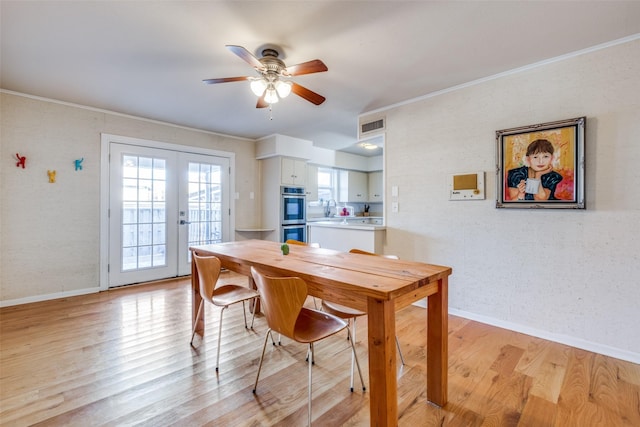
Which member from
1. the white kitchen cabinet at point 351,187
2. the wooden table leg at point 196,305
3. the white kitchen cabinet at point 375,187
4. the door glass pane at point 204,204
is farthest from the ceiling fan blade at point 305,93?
the white kitchen cabinet at point 375,187

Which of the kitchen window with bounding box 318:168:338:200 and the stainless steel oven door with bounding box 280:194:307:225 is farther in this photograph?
the kitchen window with bounding box 318:168:338:200

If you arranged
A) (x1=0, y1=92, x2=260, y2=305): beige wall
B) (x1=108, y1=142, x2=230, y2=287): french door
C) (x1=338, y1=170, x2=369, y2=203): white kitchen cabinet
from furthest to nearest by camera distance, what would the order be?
1. (x1=338, y1=170, x2=369, y2=203): white kitchen cabinet
2. (x1=108, y1=142, x2=230, y2=287): french door
3. (x1=0, y1=92, x2=260, y2=305): beige wall

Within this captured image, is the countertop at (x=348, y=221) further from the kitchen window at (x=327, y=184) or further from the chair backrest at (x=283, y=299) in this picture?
the chair backrest at (x=283, y=299)

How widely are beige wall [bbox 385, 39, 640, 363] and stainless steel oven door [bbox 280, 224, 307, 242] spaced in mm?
2358

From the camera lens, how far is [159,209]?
14.3ft

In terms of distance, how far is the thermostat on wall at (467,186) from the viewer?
9.55 ft

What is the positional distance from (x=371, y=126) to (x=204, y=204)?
3.01 m

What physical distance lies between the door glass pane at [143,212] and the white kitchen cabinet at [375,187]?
4781mm

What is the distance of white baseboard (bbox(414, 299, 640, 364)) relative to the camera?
2.21 meters

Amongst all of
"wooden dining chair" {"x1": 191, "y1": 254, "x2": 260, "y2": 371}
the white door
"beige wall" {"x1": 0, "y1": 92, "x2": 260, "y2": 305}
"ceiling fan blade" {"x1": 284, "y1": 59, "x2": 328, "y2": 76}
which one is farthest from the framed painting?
"beige wall" {"x1": 0, "y1": 92, "x2": 260, "y2": 305}

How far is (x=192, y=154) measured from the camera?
469 centimetres

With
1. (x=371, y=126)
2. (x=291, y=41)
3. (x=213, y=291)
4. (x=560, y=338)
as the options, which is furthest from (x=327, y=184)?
(x=560, y=338)

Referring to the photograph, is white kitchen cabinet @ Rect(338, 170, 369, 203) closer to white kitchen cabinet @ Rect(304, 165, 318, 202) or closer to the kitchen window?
the kitchen window

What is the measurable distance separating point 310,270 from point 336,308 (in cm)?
57
